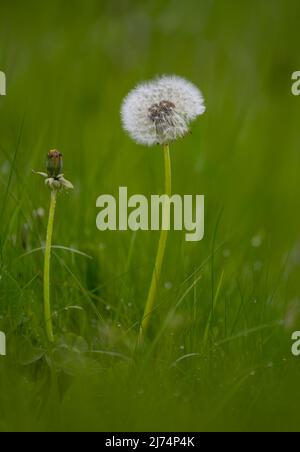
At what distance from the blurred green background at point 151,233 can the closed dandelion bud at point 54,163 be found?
0.25 metres

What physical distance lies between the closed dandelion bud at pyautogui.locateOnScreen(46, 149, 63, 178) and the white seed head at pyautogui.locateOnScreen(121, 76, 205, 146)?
0.19m

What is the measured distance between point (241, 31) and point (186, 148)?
1.06 meters

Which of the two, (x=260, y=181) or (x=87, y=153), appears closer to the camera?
(x=87, y=153)

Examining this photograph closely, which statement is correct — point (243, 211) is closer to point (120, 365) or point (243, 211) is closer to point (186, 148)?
point (186, 148)

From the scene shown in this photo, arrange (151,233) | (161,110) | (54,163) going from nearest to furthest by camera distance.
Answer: (54,163), (161,110), (151,233)

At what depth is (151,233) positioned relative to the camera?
96.9 inches

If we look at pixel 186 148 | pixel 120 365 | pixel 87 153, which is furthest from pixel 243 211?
pixel 120 365

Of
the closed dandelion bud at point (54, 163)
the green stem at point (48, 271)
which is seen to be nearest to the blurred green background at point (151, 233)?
the green stem at point (48, 271)

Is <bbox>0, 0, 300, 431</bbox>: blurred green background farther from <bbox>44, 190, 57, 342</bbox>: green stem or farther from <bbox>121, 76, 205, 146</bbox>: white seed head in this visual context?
<bbox>121, 76, 205, 146</bbox>: white seed head

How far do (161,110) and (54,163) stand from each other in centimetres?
27

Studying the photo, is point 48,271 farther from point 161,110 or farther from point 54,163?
point 161,110

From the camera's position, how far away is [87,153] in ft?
10.1

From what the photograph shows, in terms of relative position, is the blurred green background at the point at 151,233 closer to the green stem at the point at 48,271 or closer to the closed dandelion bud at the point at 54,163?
the green stem at the point at 48,271

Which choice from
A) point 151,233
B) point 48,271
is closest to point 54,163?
point 48,271
